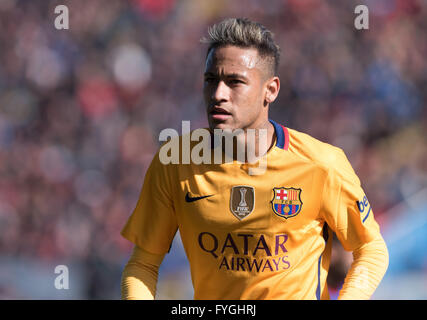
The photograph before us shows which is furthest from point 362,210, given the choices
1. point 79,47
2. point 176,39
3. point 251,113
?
point 79,47

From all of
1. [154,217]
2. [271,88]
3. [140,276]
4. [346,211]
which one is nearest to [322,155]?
[346,211]

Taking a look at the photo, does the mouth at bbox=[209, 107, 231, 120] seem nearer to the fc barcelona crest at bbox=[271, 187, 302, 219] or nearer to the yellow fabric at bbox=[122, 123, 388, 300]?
the yellow fabric at bbox=[122, 123, 388, 300]

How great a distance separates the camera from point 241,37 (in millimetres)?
2426

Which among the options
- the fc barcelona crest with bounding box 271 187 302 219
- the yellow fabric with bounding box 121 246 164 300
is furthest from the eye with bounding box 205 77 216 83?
the yellow fabric with bounding box 121 246 164 300

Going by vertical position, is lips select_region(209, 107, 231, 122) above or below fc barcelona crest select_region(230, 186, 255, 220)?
above

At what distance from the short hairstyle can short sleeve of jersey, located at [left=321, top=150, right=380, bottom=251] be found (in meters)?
0.63

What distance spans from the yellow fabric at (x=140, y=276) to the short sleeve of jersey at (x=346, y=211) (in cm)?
79

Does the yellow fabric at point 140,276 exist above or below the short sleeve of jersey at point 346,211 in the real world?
below

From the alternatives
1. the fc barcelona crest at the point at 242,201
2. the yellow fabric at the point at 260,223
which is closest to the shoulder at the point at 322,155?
the yellow fabric at the point at 260,223

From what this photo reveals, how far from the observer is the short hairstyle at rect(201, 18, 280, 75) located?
7.95 feet

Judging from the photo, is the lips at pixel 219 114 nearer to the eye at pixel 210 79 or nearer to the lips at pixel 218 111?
the lips at pixel 218 111

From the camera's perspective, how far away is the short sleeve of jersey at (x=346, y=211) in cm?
238

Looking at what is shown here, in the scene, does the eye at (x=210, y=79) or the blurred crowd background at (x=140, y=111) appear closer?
the eye at (x=210, y=79)

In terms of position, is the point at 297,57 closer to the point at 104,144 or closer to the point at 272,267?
the point at 104,144
